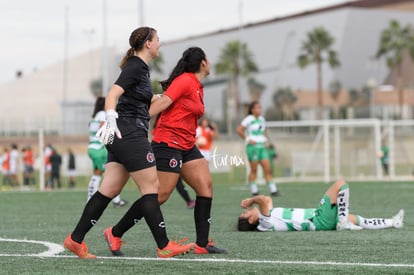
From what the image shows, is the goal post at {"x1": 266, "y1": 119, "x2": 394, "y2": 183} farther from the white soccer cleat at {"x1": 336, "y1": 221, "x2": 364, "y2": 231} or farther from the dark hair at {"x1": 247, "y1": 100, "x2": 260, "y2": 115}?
the white soccer cleat at {"x1": 336, "y1": 221, "x2": 364, "y2": 231}

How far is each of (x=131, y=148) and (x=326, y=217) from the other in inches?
137

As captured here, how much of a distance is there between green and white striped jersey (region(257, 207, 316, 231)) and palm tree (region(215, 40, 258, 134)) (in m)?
82.9

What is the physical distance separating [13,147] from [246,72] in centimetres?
6148

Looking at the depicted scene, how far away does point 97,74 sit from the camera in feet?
447

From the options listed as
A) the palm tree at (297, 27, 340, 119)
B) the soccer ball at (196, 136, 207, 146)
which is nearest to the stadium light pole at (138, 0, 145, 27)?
the soccer ball at (196, 136, 207, 146)

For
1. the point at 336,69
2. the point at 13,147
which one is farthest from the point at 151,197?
the point at 336,69

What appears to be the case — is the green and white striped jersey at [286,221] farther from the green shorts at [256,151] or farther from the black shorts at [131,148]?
the green shorts at [256,151]

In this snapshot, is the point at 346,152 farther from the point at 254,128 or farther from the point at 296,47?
the point at 296,47

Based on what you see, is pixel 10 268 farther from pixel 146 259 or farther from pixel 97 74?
pixel 97 74

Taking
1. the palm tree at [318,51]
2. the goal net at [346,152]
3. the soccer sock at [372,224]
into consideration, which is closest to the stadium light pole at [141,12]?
the goal net at [346,152]

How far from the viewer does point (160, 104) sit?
891cm

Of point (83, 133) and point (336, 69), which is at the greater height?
point (336, 69)

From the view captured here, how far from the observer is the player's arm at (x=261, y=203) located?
10268mm

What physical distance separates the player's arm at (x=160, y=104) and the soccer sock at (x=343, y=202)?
2610 mm
